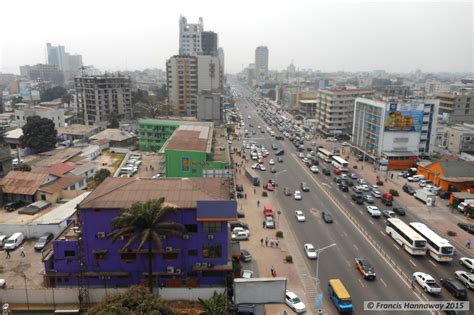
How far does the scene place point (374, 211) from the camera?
49.9 meters

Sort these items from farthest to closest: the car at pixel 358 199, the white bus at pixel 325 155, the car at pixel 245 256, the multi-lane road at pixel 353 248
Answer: the white bus at pixel 325 155 < the car at pixel 358 199 < the car at pixel 245 256 < the multi-lane road at pixel 353 248

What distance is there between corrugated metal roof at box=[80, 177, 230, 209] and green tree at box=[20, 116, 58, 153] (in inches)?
1992

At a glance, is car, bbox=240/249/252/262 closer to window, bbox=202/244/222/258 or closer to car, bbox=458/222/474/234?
window, bbox=202/244/222/258

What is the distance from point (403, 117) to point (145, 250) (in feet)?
202

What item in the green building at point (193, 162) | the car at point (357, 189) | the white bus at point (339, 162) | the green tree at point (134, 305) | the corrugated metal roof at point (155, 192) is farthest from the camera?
the white bus at point (339, 162)

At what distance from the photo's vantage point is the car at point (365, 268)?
1341 inches

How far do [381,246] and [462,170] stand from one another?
31.1 m

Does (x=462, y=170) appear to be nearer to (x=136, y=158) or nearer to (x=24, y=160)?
(x=136, y=158)

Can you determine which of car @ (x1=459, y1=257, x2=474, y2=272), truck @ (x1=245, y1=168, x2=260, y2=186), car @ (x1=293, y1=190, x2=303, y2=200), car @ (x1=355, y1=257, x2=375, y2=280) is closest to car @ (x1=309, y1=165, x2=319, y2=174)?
truck @ (x1=245, y1=168, x2=260, y2=186)

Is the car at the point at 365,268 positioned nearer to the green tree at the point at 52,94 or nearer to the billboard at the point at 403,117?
the billboard at the point at 403,117

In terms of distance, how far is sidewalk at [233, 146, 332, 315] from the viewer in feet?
103

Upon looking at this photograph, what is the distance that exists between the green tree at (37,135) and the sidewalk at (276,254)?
4754 centimetres

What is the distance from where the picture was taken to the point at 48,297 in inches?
1165

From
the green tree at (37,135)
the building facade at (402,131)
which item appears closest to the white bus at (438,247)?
the building facade at (402,131)
